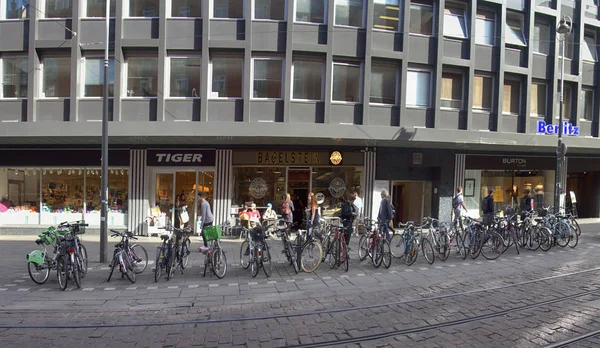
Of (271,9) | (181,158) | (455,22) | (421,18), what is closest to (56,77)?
(181,158)

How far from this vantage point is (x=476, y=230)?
35.1 feet

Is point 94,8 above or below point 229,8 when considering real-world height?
below

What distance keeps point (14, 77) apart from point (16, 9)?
2.52 m

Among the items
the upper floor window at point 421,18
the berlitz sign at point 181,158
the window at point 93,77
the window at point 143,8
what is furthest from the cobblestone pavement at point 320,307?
the upper floor window at point 421,18

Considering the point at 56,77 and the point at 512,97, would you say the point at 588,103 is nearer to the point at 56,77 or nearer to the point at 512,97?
the point at 512,97

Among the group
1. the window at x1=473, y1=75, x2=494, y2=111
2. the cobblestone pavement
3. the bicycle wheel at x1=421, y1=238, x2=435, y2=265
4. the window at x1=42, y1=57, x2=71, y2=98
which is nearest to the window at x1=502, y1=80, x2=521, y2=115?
the window at x1=473, y1=75, x2=494, y2=111

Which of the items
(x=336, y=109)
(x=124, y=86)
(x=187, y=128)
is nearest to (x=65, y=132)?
(x=124, y=86)

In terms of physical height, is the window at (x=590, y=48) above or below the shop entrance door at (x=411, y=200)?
above

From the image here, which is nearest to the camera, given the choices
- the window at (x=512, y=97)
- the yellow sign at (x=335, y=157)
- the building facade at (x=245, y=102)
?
the building facade at (x=245, y=102)

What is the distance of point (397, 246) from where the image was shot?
33.8 ft

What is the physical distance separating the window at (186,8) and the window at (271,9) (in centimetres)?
216

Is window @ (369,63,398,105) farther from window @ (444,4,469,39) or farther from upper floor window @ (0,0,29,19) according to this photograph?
upper floor window @ (0,0,29,19)

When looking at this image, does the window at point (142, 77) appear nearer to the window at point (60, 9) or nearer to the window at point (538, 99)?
the window at point (60, 9)

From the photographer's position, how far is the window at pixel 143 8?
1495cm
